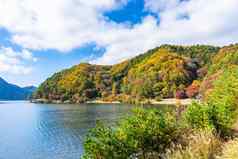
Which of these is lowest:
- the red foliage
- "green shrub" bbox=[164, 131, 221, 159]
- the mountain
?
"green shrub" bbox=[164, 131, 221, 159]

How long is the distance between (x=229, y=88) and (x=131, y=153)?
537 inches

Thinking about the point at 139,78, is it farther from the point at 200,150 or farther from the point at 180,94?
the point at 200,150

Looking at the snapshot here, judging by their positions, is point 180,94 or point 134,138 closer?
point 134,138

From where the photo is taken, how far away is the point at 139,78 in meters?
132

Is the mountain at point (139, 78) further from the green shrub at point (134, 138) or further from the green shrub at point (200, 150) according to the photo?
the green shrub at point (200, 150)

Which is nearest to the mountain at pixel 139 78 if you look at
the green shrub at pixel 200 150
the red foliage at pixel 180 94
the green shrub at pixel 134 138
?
the red foliage at pixel 180 94

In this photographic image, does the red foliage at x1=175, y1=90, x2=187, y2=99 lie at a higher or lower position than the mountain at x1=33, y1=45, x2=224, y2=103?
lower

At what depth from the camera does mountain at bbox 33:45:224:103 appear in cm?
11669

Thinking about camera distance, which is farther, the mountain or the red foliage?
the mountain

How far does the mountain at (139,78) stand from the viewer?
383 ft

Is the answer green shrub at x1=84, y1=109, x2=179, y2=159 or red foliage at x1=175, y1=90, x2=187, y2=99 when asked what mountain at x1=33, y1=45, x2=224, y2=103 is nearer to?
red foliage at x1=175, y1=90, x2=187, y2=99

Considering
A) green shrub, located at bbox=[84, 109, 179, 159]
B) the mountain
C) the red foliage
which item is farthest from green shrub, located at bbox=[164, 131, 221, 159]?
the red foliage

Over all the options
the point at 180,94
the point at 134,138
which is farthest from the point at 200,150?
the point at 180,94

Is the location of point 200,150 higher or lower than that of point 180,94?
lower
